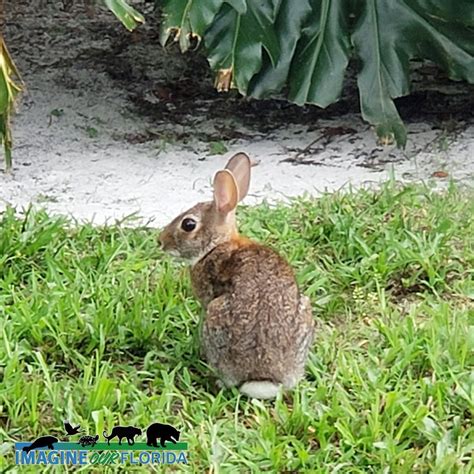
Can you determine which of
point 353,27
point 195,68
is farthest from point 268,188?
point 195,68

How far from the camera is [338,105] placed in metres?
6.28

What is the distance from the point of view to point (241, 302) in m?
3.43

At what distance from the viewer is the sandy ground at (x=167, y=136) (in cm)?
523

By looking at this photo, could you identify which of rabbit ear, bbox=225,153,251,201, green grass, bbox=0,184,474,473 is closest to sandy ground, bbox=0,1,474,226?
green grass, bbox=0,184,474,473

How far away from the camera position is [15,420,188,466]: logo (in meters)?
3.10

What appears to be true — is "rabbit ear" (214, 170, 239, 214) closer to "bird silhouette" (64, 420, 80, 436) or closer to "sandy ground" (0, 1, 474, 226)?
"bird silhouette" (64, 420, 80, 436)

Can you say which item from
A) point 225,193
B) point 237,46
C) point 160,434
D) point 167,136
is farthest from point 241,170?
point 167,136

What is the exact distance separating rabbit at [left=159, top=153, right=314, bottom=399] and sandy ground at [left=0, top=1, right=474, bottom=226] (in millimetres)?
1136

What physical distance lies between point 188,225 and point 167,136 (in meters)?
2.26

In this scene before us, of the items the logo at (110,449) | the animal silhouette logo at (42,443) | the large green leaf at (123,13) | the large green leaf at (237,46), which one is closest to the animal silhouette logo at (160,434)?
the logo at (110,449)

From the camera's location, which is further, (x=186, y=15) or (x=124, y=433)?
(x=186, y=15)

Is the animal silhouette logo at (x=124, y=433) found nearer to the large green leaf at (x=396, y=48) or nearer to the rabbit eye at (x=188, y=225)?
the rabbit eye at (x=188, y=225)

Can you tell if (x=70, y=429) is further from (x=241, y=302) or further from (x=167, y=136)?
(x=167, y=136)

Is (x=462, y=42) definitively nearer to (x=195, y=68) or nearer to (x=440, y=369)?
(x=440, y=369)
